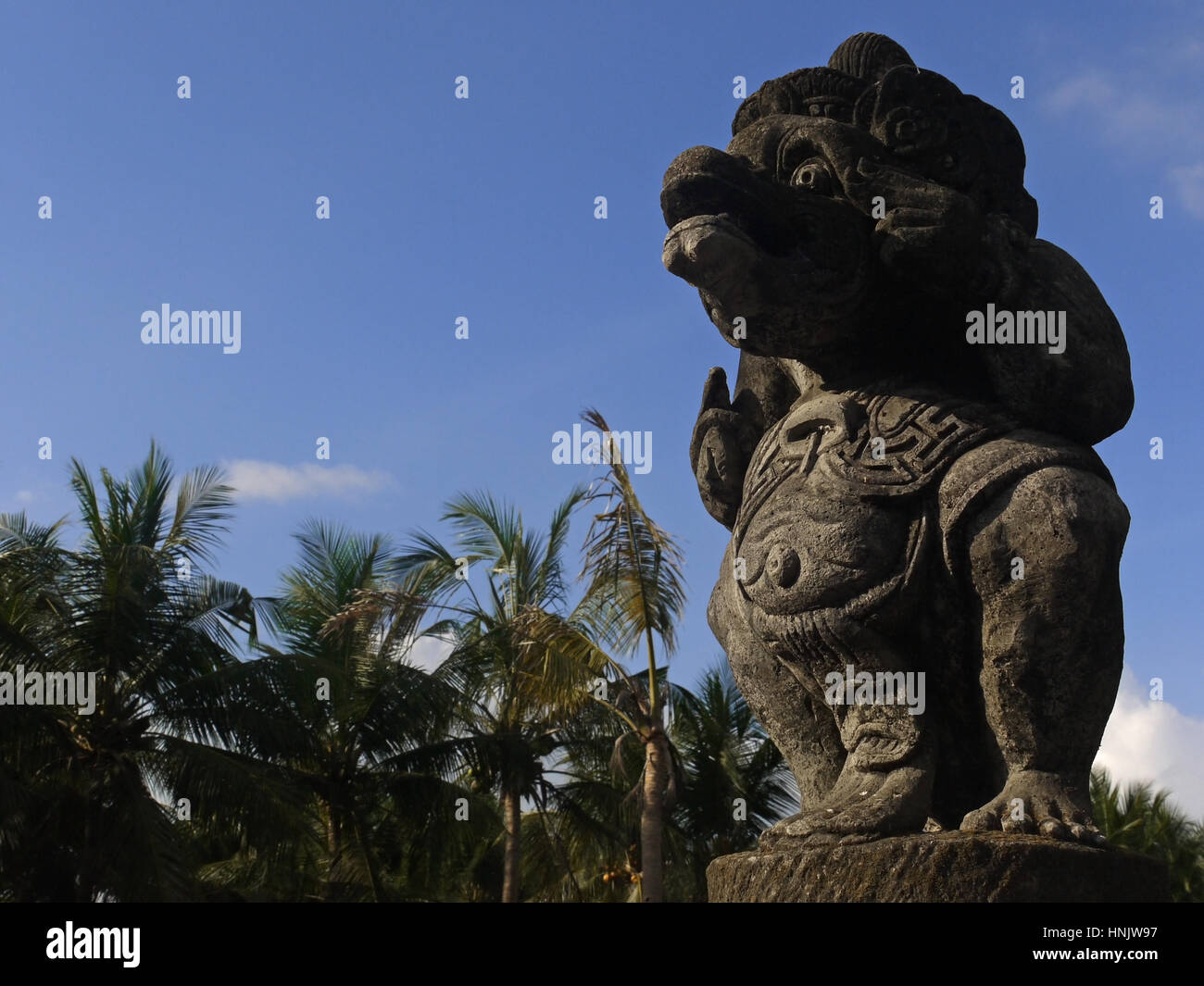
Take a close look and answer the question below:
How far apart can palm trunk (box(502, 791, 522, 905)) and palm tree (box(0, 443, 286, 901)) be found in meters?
3.77

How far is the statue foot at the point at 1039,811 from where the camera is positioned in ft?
9.85

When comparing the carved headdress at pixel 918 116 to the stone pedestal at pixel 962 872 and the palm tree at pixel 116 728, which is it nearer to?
the stone pedestal at pixel 962 872

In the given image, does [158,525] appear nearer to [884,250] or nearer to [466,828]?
[466,828]

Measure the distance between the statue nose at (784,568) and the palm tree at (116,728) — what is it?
11861 mm

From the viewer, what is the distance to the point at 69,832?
14.8 m

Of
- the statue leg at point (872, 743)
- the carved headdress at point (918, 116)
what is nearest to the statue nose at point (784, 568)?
the statue leg at point (872, 743)

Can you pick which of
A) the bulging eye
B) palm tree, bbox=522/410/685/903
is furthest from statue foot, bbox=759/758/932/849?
palm tree, bbox=522/410/685/903

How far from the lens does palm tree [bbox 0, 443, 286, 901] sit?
14.1 meters

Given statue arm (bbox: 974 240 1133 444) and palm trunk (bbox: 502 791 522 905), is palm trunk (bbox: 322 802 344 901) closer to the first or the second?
palm trunk (bbox: 502 791 522 905)

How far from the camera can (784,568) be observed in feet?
11.1

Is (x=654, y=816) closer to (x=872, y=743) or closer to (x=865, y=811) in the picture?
(x=872, y=743)

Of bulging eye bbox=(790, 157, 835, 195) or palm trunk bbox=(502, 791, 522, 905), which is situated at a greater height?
bulging eye bbox=(790, 157, 835, 195)
